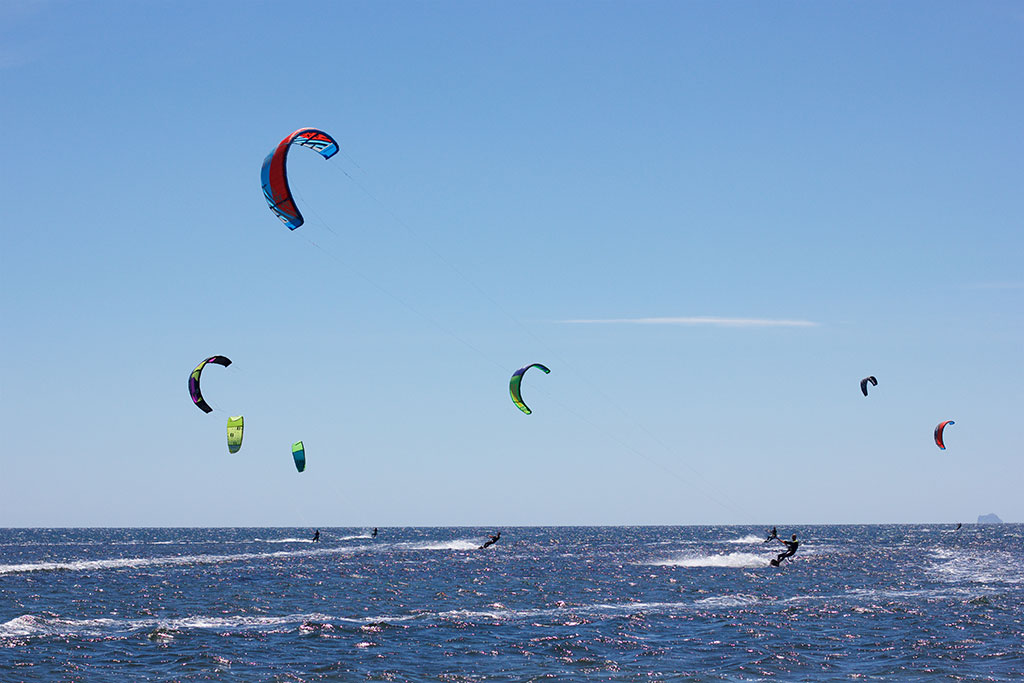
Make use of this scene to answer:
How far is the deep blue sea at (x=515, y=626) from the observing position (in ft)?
69.9

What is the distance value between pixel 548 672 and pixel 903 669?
7239mm

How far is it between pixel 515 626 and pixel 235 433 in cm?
1143

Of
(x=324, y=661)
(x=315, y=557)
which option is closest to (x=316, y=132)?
(x=324, y=661)

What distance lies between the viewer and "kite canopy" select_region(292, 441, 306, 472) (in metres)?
37.3

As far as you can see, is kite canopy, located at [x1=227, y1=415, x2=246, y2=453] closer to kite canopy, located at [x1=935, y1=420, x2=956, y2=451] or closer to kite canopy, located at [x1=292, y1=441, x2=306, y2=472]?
kite canopy, located at [x1=292, y1=441, x2=306, y2=472]

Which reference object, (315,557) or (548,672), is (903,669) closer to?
(548,672)

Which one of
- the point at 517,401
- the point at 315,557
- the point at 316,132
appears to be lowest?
the point at 315,557

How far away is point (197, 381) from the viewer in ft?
103

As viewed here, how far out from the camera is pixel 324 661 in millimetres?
22219

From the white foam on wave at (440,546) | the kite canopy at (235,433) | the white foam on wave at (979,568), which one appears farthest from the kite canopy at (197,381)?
the white foam on wave at (440,546)

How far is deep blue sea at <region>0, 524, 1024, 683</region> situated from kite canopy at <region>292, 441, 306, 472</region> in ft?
15.3

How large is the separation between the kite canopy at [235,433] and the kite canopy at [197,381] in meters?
1.86

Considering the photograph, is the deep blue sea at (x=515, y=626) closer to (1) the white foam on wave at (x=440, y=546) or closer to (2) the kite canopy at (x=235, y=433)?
(2) the kite canopy at (x=235, y=433)

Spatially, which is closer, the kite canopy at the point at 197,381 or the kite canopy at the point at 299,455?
the kite canopy at the point at 197,381
